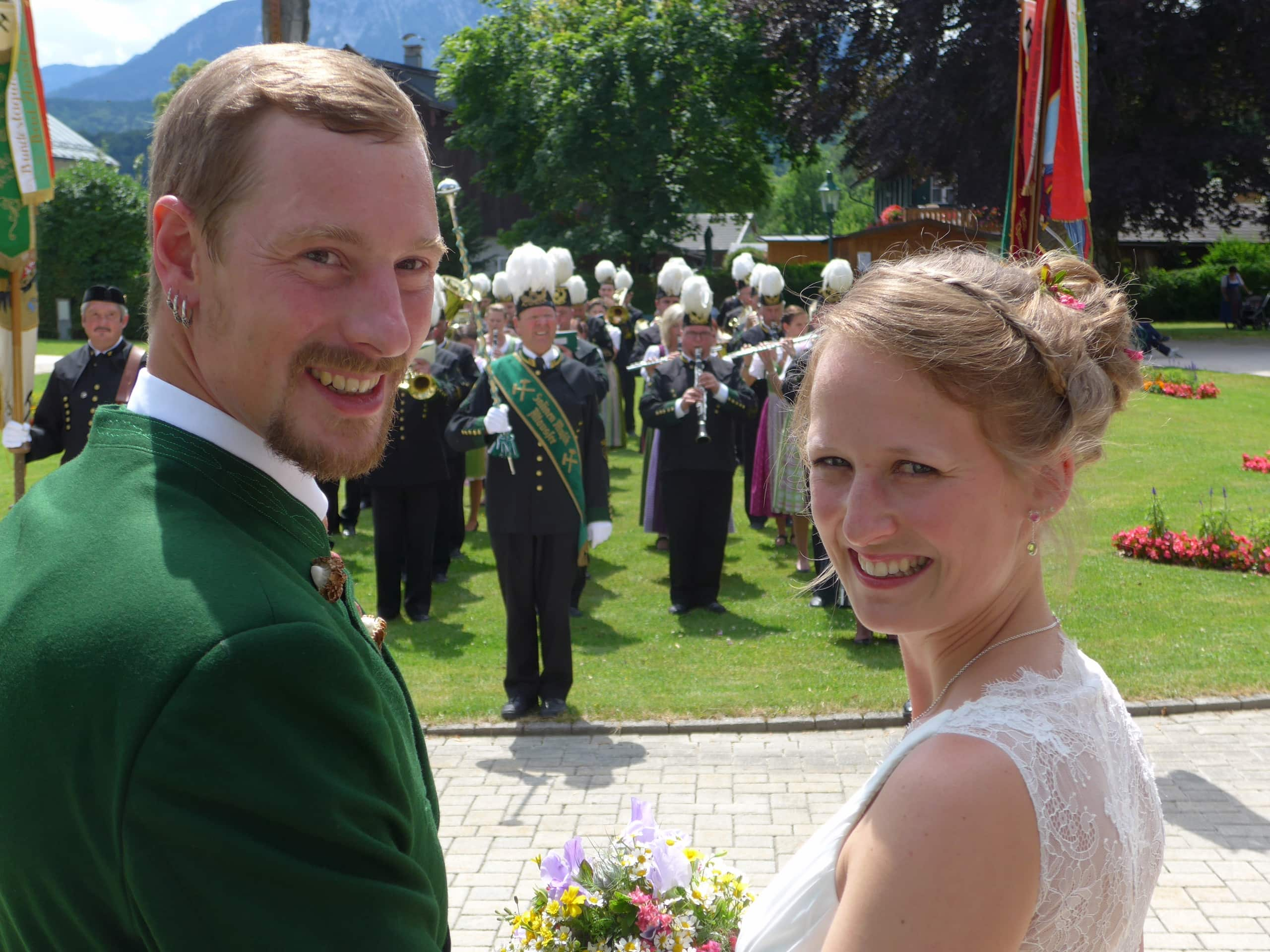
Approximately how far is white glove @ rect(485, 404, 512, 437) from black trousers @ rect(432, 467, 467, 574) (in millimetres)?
2191

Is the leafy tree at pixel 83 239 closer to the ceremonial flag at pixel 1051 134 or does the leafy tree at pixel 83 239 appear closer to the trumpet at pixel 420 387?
the trumpet at pixel 420 387

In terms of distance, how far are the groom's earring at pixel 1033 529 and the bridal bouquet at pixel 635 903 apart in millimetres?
1146

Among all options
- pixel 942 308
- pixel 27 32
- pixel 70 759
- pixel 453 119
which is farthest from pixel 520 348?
pixel 453 119

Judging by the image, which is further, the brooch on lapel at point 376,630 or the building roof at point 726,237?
the building roof at point 726,237


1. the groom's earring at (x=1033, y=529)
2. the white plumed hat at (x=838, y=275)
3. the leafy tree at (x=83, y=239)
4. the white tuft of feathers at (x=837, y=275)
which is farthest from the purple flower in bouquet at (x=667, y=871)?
the leafy tree at (x=83, y=239)

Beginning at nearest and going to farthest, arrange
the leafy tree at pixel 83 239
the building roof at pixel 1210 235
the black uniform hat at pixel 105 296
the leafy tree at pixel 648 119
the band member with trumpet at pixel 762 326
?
the black uniform hat at pixel 105 296 → the band member with trumpet at pixel 762 326 → the building roof at pixel 1210 235 → the leafy tree at pixel 648 119 → the leafy tree at pixel 83 239

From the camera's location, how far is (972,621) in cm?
184

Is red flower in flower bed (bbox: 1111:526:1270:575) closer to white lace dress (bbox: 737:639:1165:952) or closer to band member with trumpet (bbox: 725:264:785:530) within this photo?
band member with trumpet (bbox: 725:264:785:530)

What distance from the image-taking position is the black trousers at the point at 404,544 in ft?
29.6

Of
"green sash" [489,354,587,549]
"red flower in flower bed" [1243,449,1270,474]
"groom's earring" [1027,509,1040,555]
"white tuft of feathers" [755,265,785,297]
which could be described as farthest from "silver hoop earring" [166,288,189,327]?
"red flower in flower bed" [1243,449,1270,474]

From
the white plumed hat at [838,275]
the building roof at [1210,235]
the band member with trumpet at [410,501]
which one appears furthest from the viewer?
the building roof at [1210,235]

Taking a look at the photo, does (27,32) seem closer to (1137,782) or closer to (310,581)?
(310,581)

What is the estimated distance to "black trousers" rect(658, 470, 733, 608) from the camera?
927 cm

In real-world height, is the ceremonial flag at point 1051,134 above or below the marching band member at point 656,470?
above
